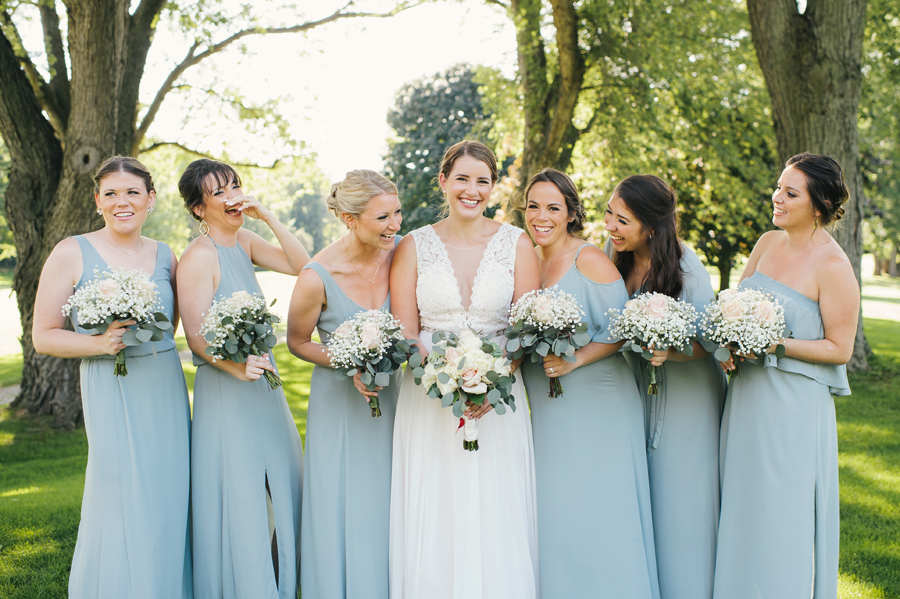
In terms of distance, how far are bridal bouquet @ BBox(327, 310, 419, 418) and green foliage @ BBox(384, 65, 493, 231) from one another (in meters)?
15.1

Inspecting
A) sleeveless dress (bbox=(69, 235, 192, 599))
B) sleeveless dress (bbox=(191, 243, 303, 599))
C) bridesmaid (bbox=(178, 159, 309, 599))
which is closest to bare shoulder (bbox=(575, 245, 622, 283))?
bridesmaid (bbox=(178, 159, 309, 599))

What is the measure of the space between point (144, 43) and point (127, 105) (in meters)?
1.05

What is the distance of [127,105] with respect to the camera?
961 cm

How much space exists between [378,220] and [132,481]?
6.88ft

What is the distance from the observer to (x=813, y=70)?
8773mm

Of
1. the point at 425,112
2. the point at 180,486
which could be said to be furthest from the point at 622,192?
the point at 425,112

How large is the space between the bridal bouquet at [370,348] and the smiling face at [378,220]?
529mm

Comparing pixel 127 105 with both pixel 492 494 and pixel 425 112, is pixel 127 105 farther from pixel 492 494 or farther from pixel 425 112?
pixel 425 112

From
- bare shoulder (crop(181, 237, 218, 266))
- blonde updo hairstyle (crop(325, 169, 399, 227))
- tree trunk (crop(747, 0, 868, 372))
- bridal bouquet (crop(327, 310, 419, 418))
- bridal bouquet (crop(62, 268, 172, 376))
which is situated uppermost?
tree trunk (crop(747, 0, 868, 372))

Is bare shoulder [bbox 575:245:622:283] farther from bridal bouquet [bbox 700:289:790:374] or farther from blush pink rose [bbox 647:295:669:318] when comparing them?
bridal bouquet [bbox 700:289:790:374]

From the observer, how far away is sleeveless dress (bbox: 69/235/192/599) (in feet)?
12.3

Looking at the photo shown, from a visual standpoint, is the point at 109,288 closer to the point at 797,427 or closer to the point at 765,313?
the point at 765,313

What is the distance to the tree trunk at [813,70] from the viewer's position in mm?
8648

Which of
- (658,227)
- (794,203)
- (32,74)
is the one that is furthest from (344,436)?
(32,74)
